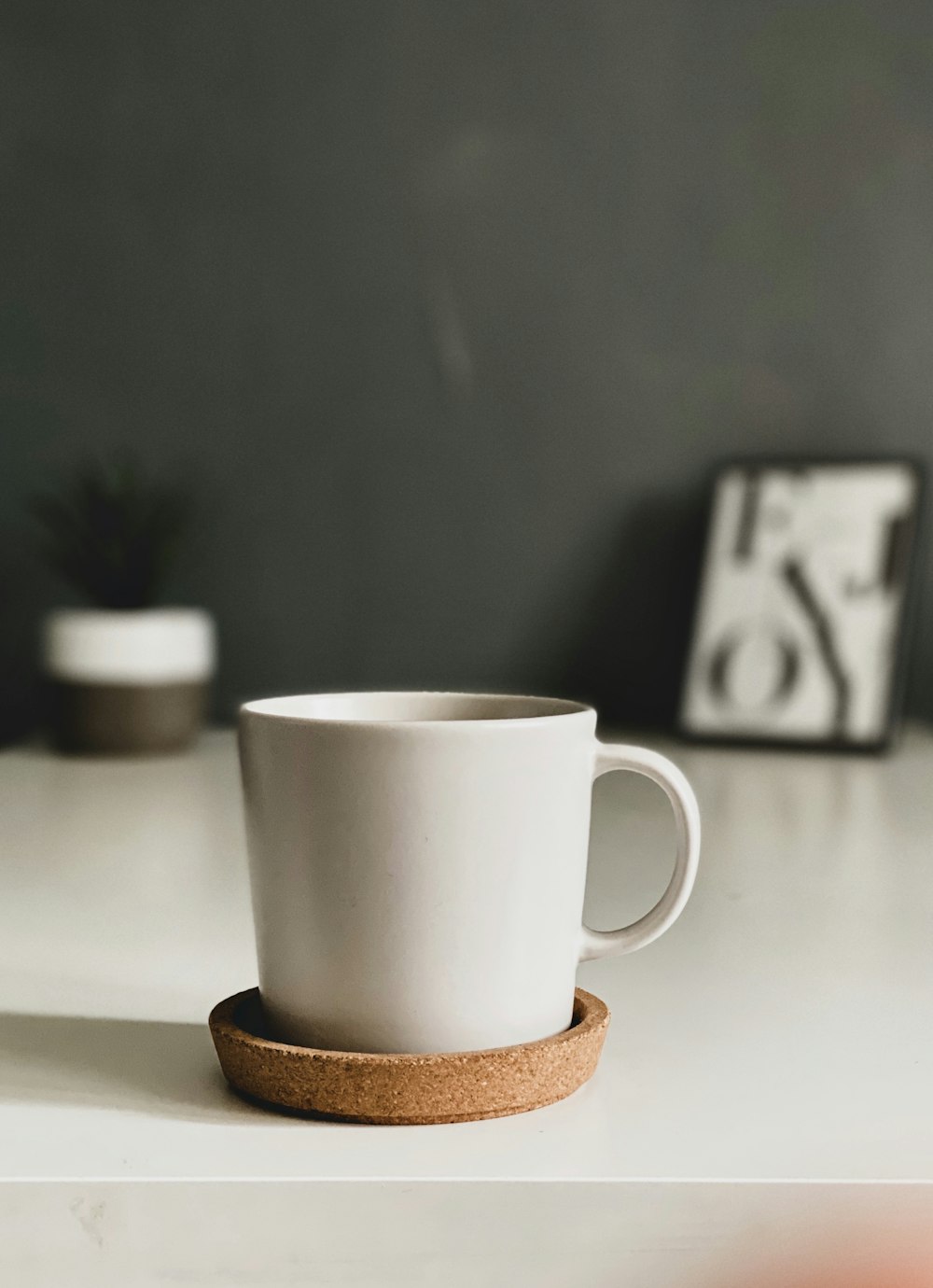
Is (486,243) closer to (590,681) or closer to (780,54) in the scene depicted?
(780,54)

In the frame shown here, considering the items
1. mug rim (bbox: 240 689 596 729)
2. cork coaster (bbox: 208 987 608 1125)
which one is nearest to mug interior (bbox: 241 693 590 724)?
mug rim (bbox: 240 689 596 729)

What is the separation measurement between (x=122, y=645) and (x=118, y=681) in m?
0.03

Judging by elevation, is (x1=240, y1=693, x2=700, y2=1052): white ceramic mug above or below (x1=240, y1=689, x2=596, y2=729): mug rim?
below

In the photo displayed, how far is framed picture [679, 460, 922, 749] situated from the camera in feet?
4.15

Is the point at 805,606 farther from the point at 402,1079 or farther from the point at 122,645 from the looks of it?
the point at 402,1079

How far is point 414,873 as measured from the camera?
0.37m

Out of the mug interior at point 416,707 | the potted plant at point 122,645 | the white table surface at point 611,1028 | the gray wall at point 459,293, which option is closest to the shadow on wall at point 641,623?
the gray wall at point 459,293

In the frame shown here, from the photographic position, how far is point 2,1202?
32cm

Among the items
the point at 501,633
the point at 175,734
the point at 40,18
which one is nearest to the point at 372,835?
the point at 175,734

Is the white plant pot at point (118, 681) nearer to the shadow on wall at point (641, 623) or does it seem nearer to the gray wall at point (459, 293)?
the gray wall at point (459, 293)

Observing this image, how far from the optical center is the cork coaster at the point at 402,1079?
1.20ft

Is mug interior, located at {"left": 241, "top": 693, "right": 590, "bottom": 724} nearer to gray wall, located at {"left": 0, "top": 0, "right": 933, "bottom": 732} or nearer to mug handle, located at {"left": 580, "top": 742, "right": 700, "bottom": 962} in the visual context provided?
mug handle, located at {"left": 580, "top": 742, "right": 700, "bottom": 962}

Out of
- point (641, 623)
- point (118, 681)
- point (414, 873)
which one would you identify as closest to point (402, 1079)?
point (414, 873)

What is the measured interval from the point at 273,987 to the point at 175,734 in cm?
87
